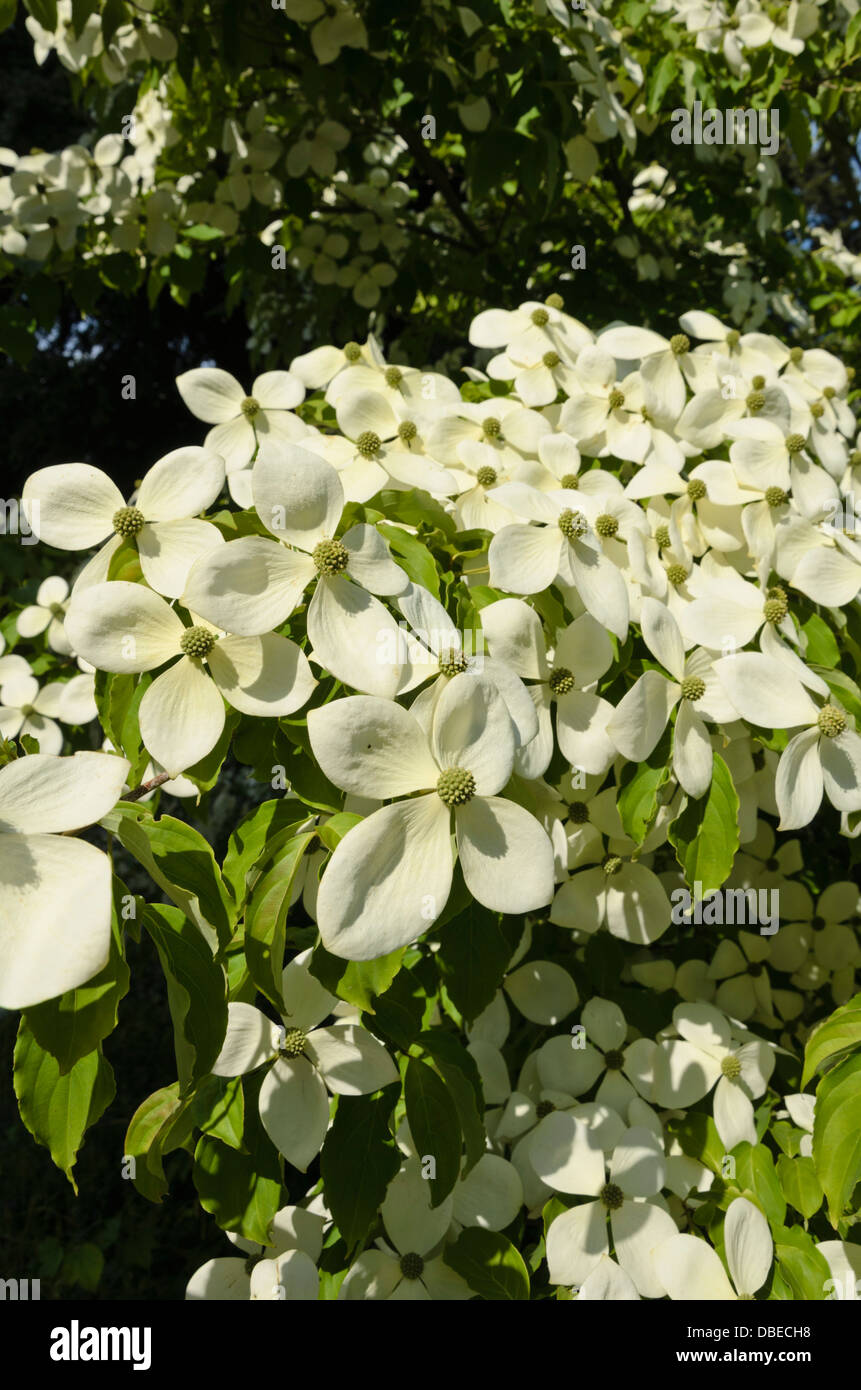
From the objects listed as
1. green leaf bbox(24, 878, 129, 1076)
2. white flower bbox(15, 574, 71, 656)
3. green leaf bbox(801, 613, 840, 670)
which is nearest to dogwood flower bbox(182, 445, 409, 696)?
green leaf bbox(24, 878, 129, 1076)

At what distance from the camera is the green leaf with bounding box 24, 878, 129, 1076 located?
2.49 feet

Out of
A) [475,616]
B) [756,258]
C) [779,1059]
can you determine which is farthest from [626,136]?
[779,1059]

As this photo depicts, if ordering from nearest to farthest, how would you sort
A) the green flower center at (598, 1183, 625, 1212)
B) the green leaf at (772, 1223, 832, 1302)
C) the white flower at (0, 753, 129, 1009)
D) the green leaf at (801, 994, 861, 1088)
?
1. the white flower at (0, 753, 129, 1009)
2. the green leaf at (801, 994, 861, 1088)
3. the green leaf at (772, 1223, 832, 1302)
4. the green flower center at (598, 1183, 625, 1212)

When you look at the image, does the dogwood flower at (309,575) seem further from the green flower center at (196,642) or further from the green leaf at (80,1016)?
the green leaf at (80,1016)

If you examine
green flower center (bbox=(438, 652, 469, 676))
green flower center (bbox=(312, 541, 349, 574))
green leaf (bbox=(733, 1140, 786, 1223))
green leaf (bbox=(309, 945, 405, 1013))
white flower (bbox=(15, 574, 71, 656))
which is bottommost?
green leaf (bbox=(733, 1140, 786, 1223))

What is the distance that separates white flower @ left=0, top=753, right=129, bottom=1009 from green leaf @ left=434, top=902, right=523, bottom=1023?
437 mm

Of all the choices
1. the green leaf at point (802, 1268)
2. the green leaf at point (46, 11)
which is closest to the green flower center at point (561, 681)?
the green leaf at point (802, 1268)

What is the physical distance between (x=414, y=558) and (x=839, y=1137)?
741 mm

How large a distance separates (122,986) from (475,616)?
1.78ft

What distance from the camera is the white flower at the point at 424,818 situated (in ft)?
2.73

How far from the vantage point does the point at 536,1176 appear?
4.40ft

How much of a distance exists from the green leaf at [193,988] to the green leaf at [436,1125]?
326 mm

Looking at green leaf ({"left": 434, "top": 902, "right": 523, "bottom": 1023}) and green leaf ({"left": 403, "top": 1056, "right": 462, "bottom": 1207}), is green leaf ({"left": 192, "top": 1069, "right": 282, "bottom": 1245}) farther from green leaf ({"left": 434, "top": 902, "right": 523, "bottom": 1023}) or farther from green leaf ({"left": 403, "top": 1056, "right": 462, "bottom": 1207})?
green leaf ({"left": 434, "top": 902, "right": 523, "bottom": 1023})

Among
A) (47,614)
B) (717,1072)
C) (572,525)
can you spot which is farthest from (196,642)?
(47,614)
